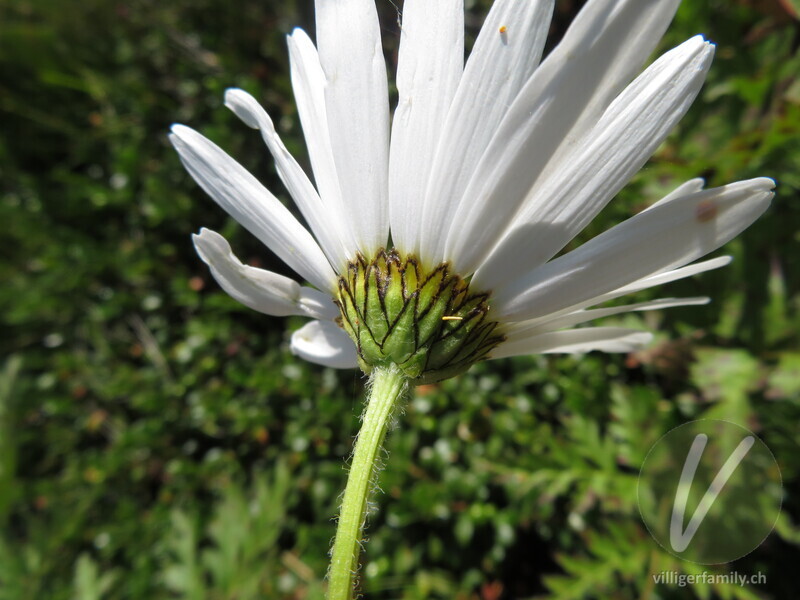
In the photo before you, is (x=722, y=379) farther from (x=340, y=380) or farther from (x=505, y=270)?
(x=340, y=380)

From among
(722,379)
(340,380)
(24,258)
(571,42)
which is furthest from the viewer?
(24,258)

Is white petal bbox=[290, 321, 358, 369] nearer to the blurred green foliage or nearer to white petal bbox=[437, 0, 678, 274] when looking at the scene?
white petal bbox=[437, 0, 678, 274]

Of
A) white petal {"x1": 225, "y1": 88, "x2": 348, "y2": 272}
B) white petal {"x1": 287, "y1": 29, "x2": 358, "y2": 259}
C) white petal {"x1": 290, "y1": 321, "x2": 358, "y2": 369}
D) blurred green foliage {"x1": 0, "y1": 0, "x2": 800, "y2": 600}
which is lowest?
blurred green foliage {"x1": 0, "y1": 0, "x2": 800, "y2": 600}

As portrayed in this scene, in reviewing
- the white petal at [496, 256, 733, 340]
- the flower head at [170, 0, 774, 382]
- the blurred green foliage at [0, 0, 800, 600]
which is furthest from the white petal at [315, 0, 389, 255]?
the blurred green foliage at [0, 0, 800, 600]

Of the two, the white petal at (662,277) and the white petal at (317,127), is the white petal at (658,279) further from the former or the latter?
the white petal at (317,127)

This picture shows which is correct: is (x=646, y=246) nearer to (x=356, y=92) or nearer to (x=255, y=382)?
(x=356, y=92)

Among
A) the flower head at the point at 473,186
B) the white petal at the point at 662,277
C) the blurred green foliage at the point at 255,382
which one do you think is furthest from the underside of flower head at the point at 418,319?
the blurred green foliage at the point at 255,382

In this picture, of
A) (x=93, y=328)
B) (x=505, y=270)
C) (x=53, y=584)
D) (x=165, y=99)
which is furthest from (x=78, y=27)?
(x=505, y=270)
